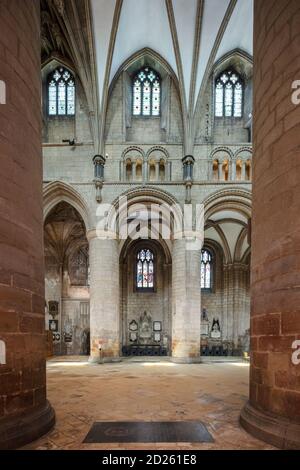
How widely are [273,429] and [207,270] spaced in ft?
62.4

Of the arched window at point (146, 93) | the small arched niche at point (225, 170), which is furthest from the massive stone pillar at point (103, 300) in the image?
the arched window at point (146, 93)

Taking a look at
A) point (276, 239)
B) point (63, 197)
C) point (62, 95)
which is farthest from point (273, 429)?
point (62, 95)

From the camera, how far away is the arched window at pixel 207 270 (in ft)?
72.4

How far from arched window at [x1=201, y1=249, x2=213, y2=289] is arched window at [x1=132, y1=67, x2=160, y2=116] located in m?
10.9

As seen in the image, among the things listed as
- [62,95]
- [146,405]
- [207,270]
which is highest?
[62,95]

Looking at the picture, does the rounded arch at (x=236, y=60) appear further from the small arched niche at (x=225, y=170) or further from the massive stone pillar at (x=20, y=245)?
the massive stone pillar at (x=20, y=245)

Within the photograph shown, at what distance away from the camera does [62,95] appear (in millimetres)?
16000

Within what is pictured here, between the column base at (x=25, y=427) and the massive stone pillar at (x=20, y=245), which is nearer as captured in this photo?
the column base at (x=25, y=427)

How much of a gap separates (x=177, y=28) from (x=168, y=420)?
1543 centimetres

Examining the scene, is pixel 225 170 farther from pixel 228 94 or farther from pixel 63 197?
pixel 63 197

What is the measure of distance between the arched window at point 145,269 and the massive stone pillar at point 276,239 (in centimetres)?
1772

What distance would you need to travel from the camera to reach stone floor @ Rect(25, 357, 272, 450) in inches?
143

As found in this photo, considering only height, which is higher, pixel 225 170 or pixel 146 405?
pixel 225 170

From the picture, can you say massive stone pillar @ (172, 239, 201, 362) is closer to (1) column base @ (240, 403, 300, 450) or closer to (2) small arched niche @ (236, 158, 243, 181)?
(2) small arched niche @ (236, 158, 243, 181)
